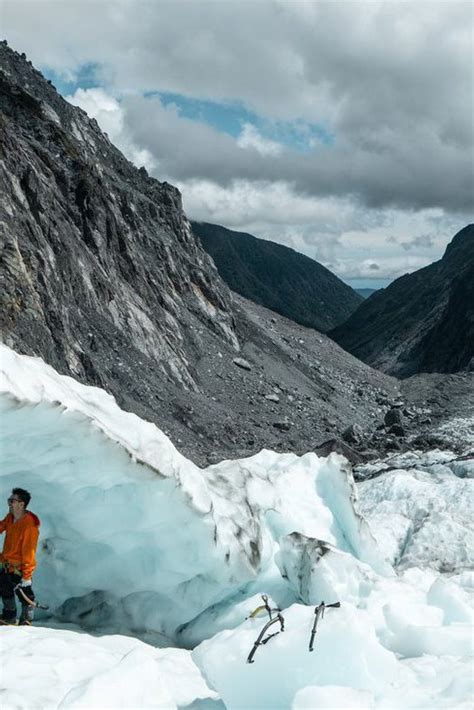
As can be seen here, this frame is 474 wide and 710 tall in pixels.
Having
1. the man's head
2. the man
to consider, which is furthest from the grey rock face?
the man's head

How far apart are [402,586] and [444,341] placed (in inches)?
3809

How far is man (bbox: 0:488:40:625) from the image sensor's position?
8211 millimetres

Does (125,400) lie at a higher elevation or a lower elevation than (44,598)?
higher

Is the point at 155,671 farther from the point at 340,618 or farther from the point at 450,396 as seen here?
the point at 450,396

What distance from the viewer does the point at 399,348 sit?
118625 millimetres

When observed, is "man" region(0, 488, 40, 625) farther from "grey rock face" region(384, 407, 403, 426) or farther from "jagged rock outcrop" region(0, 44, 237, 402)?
"grey rock face" region(384, 407, 403, 426)

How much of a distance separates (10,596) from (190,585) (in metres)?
2.77

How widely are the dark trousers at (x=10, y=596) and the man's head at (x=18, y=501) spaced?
37.2 inches

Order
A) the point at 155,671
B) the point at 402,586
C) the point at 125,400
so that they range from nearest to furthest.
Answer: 1. the point at 155,671
2. the point at 402,586
3. the point at 125,400

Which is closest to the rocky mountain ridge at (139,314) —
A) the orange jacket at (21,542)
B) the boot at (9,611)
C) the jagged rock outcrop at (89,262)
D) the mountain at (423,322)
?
the jagged rock outcrop at (89,262)

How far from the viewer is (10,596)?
857 cm

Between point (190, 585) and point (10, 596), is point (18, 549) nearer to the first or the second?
point (10, 596)

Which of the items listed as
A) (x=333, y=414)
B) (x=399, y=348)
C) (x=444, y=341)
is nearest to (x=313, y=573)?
(x=333, y=414)

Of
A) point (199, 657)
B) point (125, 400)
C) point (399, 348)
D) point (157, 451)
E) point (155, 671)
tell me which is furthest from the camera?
point (399, 348)
